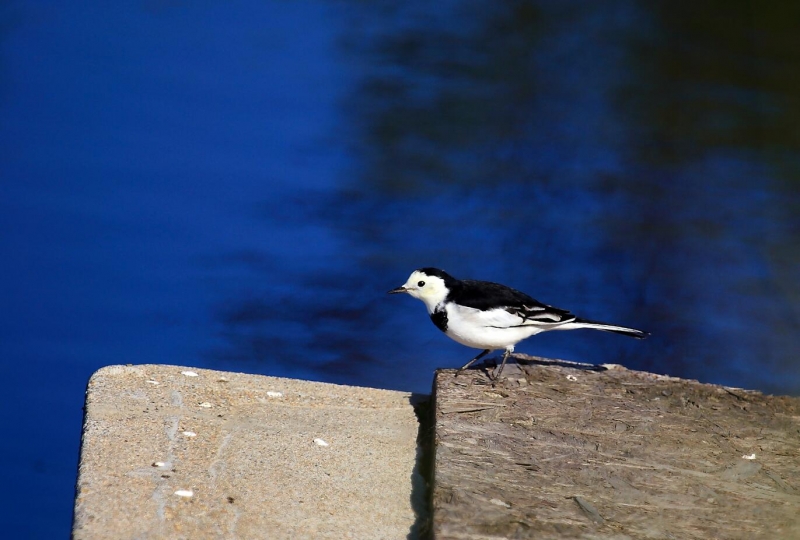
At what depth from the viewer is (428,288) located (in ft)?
8.18

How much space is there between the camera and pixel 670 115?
319cm

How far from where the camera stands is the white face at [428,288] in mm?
2480

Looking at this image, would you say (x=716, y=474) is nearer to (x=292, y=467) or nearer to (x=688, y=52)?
(x=292, y=467)

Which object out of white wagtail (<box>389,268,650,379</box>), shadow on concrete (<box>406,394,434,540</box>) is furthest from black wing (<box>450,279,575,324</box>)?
shadow on concrete (<box>406,394,434,540</box>)

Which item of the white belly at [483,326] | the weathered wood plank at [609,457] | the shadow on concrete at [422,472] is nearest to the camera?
the weathered wood plank at [609,457]

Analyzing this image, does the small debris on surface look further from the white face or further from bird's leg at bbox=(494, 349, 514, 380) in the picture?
the white face

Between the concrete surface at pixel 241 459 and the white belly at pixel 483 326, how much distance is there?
12.0 inches

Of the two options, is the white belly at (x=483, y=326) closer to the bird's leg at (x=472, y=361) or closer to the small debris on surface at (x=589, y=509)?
the bird's leg at (x=472, y=361)

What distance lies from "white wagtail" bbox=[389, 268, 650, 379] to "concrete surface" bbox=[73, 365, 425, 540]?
32 cm

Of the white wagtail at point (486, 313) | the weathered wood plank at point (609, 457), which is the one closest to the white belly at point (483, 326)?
the white wagtail at point (486, 313)

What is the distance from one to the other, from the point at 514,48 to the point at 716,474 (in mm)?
2152

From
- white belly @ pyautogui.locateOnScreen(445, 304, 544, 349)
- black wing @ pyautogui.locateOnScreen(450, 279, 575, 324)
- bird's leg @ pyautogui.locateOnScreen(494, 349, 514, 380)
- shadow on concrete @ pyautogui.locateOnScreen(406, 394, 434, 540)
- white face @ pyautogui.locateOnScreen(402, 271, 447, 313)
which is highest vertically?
white face @ pyautogui.locateOnScreen(402, 271, 447, 313)

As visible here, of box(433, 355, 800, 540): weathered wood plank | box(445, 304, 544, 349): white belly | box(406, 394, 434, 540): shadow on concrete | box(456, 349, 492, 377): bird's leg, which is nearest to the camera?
box(433, 355, 800, 540): weathered wood plank

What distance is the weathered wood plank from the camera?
1728mm
